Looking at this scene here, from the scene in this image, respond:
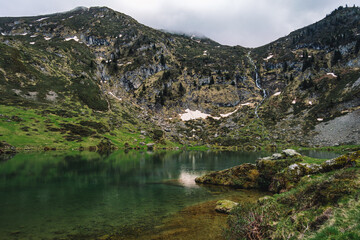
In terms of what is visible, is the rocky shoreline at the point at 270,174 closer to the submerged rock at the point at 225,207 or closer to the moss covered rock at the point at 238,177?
the moss covered rock at the point at 238,177

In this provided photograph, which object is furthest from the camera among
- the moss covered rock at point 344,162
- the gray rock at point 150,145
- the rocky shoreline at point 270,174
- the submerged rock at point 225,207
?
the gray rock at point 150,145

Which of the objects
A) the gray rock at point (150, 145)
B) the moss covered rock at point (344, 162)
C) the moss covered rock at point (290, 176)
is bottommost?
the gray rock at point (150, 145)

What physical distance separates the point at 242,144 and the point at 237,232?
166m

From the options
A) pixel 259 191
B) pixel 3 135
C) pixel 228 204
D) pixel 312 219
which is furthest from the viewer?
pixel 3 135

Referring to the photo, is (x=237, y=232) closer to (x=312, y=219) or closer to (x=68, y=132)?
(x=312, y=219)

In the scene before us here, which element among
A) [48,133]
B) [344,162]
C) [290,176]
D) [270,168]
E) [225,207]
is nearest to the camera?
[344,162]

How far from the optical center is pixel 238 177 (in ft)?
126

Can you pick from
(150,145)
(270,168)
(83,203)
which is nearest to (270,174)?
(270,168)

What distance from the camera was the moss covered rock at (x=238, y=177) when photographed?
3696 centimetres

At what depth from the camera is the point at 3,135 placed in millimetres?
104438

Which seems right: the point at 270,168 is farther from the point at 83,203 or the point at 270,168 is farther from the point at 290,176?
the point at 83,203

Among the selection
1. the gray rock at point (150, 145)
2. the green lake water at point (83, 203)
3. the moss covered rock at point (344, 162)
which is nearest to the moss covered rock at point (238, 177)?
the green lake water at point (83, 203)

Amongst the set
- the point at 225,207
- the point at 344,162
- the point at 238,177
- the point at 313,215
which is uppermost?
the point at 344,162

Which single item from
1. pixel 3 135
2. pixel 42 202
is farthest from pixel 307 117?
pixel 3 135
